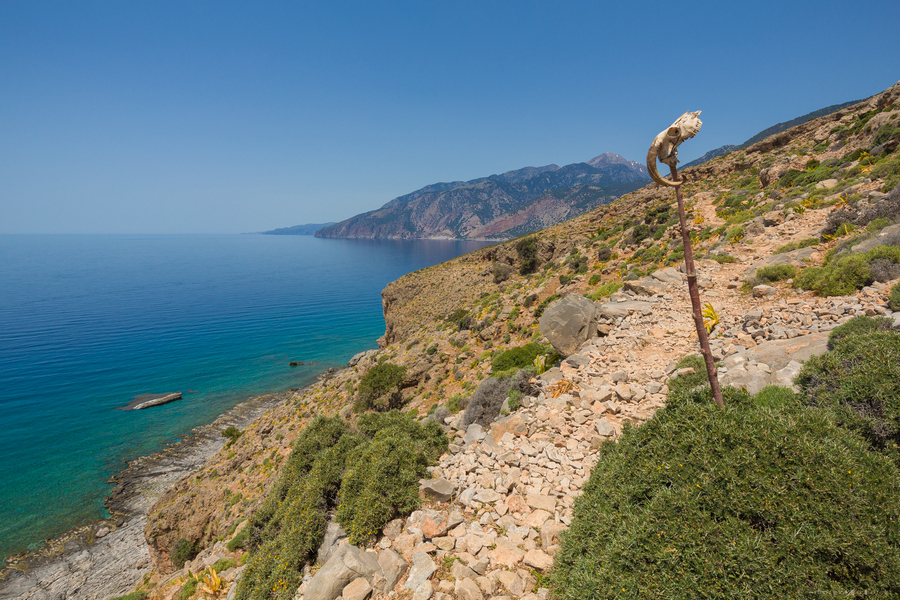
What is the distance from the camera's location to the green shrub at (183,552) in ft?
53.4

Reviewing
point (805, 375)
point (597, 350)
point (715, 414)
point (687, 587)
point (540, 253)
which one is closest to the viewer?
point (687, 587)

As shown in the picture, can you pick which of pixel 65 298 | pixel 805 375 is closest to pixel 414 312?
pixel 805 375

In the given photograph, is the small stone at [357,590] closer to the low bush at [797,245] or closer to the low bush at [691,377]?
the low bush at [691,377]

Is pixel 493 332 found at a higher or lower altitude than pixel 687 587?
lower

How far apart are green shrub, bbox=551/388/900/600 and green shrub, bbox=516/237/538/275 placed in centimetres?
3275

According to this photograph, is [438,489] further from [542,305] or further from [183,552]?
[183,552]

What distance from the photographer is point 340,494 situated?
297 inches

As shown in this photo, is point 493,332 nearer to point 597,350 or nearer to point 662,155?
point 597,350

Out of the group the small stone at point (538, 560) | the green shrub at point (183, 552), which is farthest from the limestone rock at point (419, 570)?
the green shrub at point (183, 552)

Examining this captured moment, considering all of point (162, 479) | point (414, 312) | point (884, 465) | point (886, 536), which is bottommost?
point (162, 479)

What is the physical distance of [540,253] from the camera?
3797 cm

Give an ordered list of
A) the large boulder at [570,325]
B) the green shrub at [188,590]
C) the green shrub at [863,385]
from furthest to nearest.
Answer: the large boulder at [570,325], the green shrub at [188,590], the green shrub at [863,385]

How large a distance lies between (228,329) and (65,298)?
5917 centimetres

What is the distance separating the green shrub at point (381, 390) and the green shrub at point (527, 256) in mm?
19963
